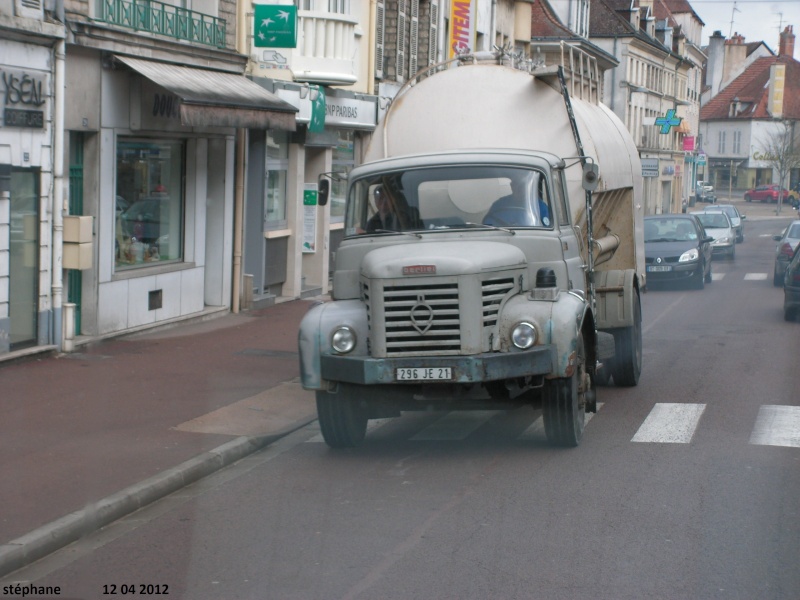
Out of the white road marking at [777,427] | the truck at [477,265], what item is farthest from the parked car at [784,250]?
the truck at [477,265]

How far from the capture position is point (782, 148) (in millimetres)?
97562

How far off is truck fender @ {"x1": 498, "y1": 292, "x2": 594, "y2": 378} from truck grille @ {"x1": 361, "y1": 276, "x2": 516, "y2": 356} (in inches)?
4.6

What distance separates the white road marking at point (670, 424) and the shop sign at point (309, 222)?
38.5ft

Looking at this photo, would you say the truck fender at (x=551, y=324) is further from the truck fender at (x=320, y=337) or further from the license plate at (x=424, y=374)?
the truck fender at (x=320, y=337)

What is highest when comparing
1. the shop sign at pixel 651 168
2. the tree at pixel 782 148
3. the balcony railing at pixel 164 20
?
the tree at pixel 782 148

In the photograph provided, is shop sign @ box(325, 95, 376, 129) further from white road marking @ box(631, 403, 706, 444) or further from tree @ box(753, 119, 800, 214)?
tree @ box(753, 119, 800, 214)

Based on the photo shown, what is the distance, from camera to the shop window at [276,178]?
21875mm

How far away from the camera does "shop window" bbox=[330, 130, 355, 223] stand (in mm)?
25406

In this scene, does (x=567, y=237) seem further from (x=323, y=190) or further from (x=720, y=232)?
(x=720, y=232)

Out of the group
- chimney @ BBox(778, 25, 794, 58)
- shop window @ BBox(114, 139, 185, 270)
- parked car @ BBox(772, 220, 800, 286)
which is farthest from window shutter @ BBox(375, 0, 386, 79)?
chimney @ BBox(778, 25, 794, 58)

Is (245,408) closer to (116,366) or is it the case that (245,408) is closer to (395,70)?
(116,366)

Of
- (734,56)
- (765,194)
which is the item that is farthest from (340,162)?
(734,56)

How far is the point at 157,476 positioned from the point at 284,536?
168cm

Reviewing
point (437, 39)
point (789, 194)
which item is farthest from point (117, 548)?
point (789, 194)
